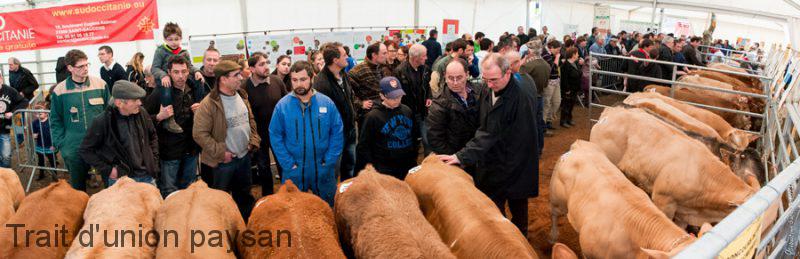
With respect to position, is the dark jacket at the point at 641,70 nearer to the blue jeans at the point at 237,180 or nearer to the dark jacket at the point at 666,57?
the dark jacket at the point at 666,57

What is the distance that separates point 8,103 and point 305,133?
533cm

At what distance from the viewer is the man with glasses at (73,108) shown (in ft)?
16.3

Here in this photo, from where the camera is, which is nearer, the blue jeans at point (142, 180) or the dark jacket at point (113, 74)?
the blue jeans at point (142, 180)

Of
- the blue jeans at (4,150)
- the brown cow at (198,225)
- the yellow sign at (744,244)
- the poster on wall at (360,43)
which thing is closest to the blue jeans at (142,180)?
the brown cow at (198,225)

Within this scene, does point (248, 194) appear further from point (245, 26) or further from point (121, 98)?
point (245, 26)

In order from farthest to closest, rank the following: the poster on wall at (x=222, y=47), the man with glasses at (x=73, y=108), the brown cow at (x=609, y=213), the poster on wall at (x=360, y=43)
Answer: the poster on wall at (x=360, y=43) → the poster on wall at (x=222, y=47) → the man with glasses at (x=73, y=108) → the brown cow at (x=609, y=213)

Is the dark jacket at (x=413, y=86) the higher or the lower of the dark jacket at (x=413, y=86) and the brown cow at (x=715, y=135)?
the higher

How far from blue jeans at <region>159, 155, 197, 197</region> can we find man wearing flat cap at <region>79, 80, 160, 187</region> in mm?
477

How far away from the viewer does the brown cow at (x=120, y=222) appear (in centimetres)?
288

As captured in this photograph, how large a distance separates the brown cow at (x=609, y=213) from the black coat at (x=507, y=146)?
1.38ft

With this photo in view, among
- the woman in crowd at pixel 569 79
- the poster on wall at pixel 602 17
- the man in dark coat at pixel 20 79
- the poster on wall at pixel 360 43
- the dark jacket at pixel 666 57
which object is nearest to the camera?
the man in dark coat at pixel 20 79

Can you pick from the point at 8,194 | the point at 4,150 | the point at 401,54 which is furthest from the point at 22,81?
the point at 401,54

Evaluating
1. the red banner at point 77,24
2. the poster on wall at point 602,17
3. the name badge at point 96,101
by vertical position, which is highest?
the poster on wall at point 602,17
